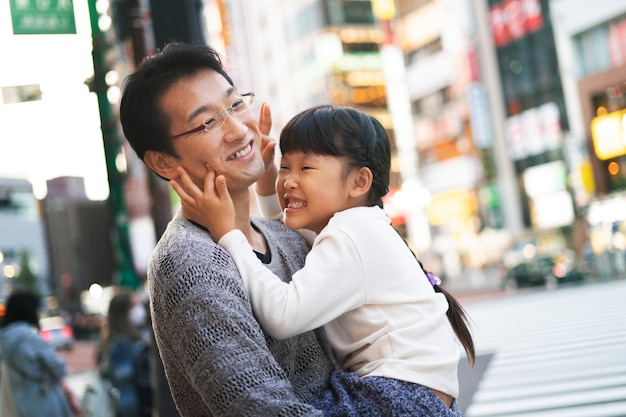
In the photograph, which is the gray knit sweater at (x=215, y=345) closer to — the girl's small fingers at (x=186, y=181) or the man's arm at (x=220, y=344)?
the man's arm at (x=220, y=344)

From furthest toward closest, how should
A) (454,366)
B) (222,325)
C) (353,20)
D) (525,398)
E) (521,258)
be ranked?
(353,20) < (521,258) < (525,398) < (454,366) < (222,325)

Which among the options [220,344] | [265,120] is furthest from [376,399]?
[265,120]

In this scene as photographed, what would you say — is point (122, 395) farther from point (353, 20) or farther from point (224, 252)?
point (353, 20)

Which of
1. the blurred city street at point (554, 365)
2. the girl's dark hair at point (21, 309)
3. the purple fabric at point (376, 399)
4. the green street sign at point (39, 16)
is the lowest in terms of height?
the blurred city street at point (554, 365)

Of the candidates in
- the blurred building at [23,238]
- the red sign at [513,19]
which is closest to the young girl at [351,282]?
the red sign at [513,19]

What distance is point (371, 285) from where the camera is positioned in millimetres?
1928

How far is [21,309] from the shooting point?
654cm

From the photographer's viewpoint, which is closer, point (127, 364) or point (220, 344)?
point (220, 344)

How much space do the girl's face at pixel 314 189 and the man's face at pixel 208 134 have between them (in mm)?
118

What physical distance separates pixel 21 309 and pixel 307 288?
17.4 ft

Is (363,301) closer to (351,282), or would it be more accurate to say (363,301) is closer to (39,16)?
(351,282)

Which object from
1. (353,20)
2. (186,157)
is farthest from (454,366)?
(353,20)

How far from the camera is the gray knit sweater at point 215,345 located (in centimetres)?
168

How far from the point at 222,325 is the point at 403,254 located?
0.55 metres
